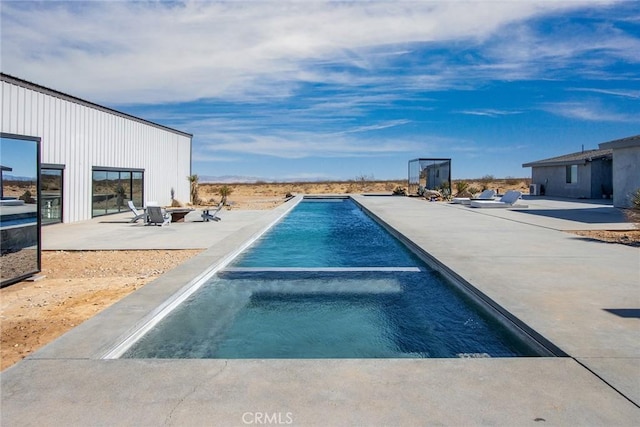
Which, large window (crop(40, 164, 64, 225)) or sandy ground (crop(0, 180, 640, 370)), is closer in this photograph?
A: sandy ground (crop(0, 180, 640, 370))

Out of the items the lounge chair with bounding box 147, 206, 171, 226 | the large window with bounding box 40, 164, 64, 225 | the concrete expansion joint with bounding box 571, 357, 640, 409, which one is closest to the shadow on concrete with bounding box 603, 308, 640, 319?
the concrete expansion joint with bounding box 571, 357, 640, 409

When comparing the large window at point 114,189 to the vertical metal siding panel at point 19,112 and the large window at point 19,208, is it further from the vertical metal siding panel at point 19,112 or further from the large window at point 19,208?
the large window at point 19,208

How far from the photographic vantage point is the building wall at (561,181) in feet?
86.2

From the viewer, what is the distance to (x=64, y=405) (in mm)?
2629

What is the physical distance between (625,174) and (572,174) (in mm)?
10860

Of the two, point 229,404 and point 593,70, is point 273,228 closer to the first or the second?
point 229,404

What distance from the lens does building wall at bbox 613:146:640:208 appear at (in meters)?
17.3

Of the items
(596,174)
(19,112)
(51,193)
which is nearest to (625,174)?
(596,174)

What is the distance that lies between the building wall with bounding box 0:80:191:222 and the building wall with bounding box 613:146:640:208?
1889 centimetres

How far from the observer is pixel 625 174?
59.2 ft

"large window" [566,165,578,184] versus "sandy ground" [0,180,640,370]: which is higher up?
"large window" [566,165,578,184]

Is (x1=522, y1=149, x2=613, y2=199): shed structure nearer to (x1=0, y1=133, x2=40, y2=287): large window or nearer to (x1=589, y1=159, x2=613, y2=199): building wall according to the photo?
(x1=589, y1=159, x2=613, y2=199): building wall

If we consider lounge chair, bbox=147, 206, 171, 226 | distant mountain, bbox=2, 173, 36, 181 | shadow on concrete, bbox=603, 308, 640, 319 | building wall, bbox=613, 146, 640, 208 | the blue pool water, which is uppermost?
building wall, bbox=613, 146, 640, 208

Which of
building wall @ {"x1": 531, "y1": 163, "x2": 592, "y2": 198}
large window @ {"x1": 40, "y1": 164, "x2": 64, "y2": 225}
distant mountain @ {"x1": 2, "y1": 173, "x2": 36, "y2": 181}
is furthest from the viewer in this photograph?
building wall @ {"x1": 531, "y1": 163, "x2": 592, "y2": 198}
